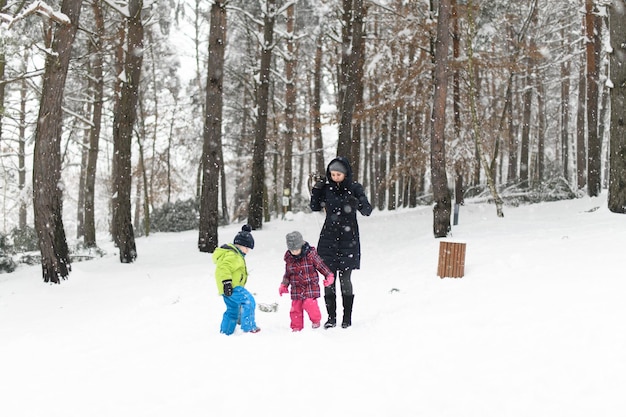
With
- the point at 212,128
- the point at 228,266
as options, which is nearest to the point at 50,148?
the point at 212,128

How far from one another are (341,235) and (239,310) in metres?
1.41

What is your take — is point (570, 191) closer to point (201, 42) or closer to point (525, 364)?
point (525, 364)

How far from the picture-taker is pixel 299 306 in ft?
17.7

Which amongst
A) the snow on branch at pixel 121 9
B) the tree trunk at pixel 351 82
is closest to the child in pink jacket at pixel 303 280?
the snow on branch at pixel 121 9

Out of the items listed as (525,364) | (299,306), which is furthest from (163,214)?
(525,364)

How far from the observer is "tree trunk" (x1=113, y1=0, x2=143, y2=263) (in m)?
11.2

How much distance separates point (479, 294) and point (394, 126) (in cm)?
1766

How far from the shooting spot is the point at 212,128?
12180 millimetres

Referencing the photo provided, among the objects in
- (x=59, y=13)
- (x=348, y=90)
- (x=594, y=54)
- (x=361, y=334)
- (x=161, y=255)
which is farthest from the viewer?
(x=594, y=54)

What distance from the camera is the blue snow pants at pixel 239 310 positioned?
528 centimetres

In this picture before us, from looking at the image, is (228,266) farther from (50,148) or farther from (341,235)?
(50,148)

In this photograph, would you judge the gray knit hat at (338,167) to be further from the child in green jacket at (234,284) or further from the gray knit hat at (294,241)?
the child in green jacket at (234,284)

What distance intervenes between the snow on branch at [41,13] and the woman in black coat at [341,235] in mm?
4963

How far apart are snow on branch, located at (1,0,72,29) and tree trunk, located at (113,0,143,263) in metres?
2.75
